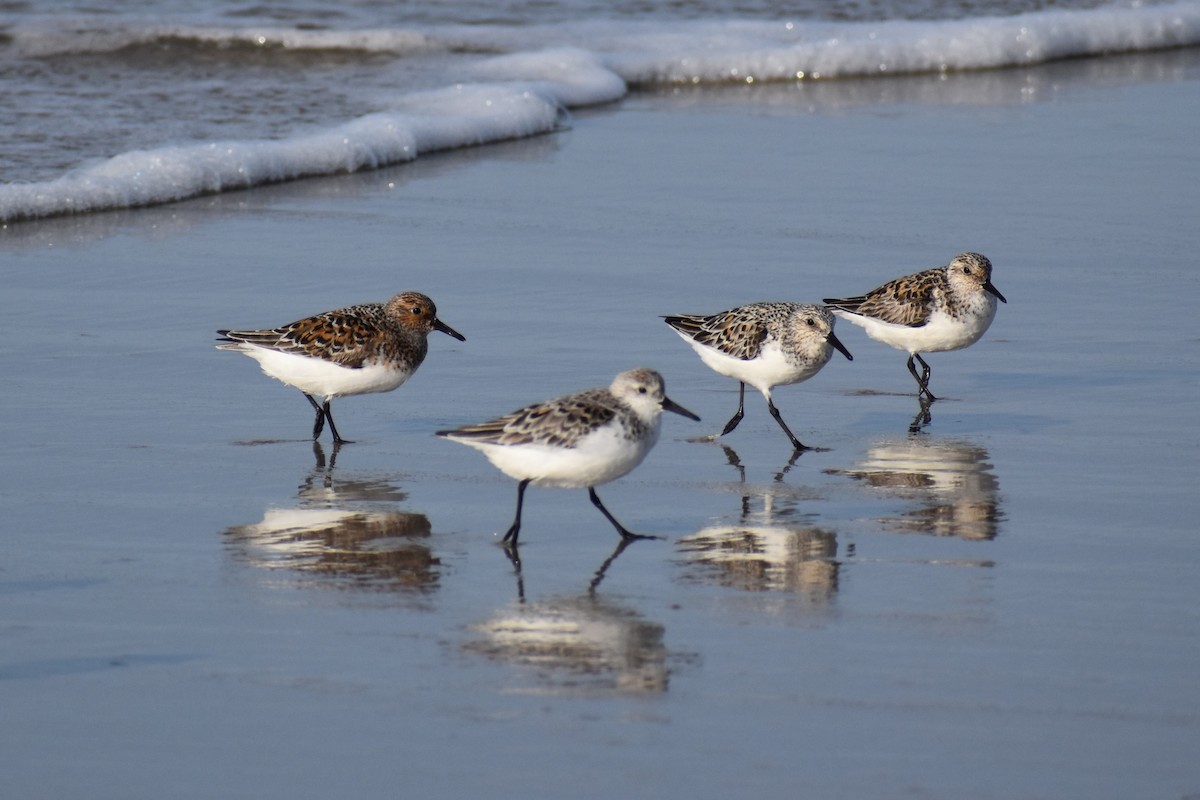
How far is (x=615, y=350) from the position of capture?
32.0 ft

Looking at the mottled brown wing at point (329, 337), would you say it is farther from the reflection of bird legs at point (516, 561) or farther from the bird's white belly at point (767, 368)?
the reflection of bird legs at point (516, 561)

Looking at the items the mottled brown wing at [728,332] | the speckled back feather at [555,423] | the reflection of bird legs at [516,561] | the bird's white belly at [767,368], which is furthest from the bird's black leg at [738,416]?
the reflection of bird legs at [516,561]

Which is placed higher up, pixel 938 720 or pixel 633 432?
pixel 633 432

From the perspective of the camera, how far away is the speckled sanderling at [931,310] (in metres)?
9.32

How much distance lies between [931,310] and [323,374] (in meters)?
3.23

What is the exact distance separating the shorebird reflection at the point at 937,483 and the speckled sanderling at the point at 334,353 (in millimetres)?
2262

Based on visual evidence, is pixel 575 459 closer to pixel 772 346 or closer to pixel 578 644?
pixel 578 644

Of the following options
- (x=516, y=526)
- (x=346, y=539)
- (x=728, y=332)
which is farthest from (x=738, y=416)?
(x=346, y=539)

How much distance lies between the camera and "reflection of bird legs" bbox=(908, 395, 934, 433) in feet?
28.9

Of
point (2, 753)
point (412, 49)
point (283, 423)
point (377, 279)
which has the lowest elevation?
point (2, 753)

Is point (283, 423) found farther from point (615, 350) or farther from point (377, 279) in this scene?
point (377, 279)

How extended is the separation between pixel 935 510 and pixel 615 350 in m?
2.82

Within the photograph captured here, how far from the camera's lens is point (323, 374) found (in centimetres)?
851

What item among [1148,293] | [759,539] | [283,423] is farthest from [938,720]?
[1148,293]
